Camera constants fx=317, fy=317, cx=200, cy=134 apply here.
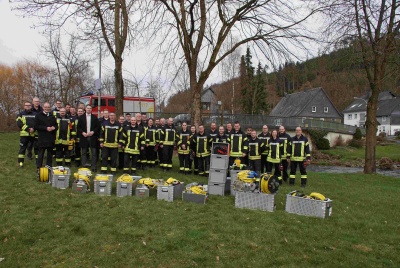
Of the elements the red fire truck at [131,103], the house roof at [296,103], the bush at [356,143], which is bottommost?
the bush at [356,143]

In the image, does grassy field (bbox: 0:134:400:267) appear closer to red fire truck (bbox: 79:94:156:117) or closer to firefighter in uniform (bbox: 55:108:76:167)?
firefighter in uniform (bbox: 55:108:76:167)

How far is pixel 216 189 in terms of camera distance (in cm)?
869

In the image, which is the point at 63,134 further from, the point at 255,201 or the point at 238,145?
the point at 255,201

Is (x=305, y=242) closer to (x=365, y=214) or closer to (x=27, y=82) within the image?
(x=365, y=214)

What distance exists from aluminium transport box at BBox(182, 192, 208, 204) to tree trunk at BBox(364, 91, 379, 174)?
1185cm

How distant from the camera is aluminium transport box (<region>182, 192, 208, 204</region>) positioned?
25.4 feet

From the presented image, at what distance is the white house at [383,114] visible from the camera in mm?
72812

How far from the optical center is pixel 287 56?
13547mm

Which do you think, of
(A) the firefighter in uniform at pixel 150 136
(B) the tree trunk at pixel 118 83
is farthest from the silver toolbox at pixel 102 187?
(B) the tree trunk at pixel 118 83

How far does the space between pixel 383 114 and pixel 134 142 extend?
7904 cm

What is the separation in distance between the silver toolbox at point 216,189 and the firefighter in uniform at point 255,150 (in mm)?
2447

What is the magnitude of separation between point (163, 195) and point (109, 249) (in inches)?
111

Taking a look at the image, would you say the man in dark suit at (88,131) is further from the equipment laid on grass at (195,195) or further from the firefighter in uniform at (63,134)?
the equipment laid on grass at (195,195)

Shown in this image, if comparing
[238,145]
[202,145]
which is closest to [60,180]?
[202,145]
